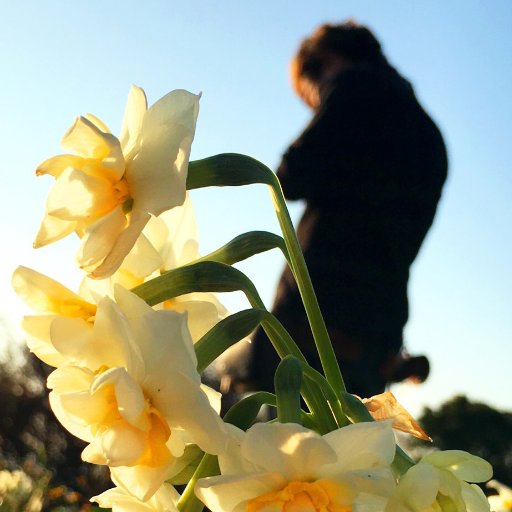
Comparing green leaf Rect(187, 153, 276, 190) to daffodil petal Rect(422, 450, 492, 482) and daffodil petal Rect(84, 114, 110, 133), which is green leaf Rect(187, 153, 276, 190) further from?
daffodil petal Rect(422, 450, 492, 482)

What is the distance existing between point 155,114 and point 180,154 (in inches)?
1.3

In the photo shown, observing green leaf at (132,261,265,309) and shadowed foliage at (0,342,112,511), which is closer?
green leaf at (132,261,265,309)

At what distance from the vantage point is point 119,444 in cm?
41

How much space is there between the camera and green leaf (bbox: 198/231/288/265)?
0.53 meters

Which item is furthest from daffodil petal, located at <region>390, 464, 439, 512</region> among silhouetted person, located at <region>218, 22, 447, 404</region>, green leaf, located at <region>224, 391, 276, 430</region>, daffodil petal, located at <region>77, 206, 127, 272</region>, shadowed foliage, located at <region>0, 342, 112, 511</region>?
shadowed foliage, located at <region>0, 342, 112, 511</region>

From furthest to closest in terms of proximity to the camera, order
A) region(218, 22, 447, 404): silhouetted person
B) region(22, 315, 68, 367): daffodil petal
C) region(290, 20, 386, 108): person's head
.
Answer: region(290, 20, 386, 108): person's head, region(218, 22, 447, 404): silhouetted person, region(22, 315, 68, 367): daffodil petal

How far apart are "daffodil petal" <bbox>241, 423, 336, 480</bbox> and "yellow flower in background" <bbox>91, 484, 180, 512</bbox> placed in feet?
0.34

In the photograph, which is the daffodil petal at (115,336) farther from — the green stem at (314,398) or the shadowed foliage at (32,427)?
the shadowed foliage at (32,427)

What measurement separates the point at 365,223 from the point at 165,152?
6.12 feet

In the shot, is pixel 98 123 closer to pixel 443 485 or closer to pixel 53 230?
pixel 53 230

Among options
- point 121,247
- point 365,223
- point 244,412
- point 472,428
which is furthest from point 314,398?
point 472,428

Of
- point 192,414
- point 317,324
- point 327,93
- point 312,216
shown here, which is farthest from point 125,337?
point 327,93

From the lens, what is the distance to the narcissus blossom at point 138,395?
1.33ft

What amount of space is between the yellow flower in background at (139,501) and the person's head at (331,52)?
90.0 inches
